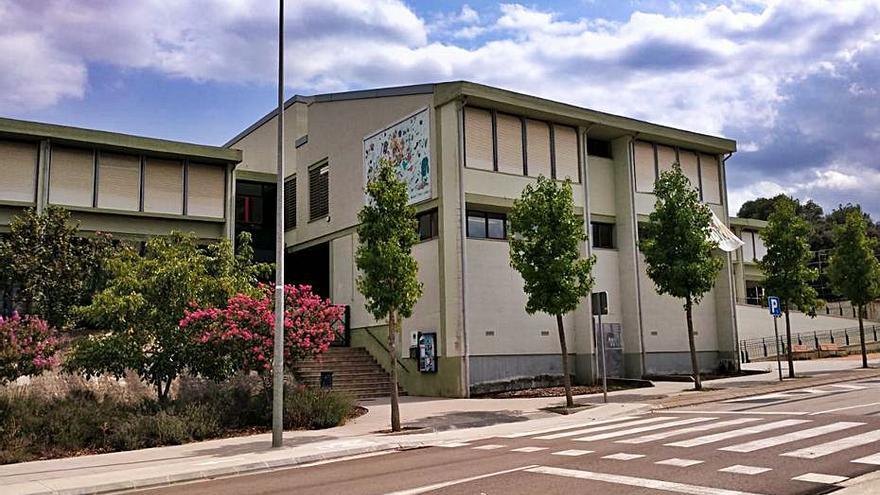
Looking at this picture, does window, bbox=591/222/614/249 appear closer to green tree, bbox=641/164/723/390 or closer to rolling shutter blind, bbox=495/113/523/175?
green tree, bbox=641/164/723/390

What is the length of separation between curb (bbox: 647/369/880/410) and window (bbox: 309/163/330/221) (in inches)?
683

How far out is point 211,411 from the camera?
1658 cm

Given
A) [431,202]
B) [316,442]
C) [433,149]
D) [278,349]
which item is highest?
[433,149]

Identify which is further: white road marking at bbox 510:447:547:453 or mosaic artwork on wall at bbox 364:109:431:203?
mosaic artwork on wall at bbox 364:109:431:203

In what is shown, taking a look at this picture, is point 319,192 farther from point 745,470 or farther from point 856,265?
point 745,470

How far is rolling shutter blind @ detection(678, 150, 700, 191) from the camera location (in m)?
33.1

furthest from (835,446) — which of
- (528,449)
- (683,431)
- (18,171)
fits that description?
(18,171)

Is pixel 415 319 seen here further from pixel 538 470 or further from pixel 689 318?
pixel 538 470

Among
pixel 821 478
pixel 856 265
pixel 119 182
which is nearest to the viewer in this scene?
pixel 821 478

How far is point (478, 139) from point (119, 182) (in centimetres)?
1398

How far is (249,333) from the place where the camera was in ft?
55.1

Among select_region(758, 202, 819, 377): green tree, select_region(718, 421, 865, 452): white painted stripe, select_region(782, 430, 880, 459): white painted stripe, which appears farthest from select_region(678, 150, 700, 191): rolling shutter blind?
select_region(782, 430, 880, 459): white painted stripe

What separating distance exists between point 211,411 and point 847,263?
27.4 meters

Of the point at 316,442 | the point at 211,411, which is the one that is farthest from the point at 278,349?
the point at 211,411
